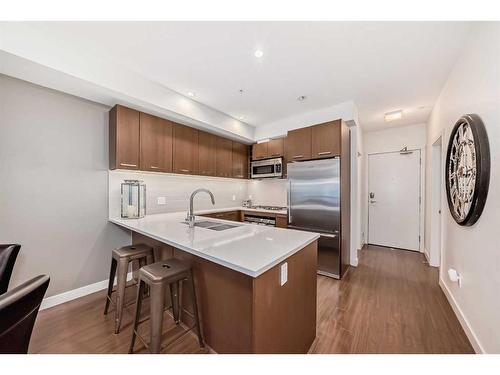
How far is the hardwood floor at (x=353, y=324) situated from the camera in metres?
1.54

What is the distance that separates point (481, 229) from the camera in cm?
150

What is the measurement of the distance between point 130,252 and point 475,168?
297 centimetres

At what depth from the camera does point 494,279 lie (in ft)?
4.26

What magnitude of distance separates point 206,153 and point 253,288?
2733 mm

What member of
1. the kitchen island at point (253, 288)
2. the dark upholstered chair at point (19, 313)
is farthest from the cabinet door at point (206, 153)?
the dark upholstered chair at point (19, 313)

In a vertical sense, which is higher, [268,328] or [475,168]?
[475,168]

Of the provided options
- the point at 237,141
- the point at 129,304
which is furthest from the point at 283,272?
the point at 237,141

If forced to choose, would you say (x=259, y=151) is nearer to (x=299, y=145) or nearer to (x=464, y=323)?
(x=299, y=145)

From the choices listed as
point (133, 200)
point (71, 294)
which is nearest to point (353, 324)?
point (133, 200)

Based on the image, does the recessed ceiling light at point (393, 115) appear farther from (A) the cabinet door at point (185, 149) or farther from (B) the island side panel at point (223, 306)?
(B) the island side panel at point (223, 306)

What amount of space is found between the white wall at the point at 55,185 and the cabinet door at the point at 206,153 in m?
1.28

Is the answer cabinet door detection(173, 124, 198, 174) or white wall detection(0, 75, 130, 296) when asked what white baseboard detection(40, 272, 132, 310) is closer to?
white wall detection(0, 75, 130, 296)
